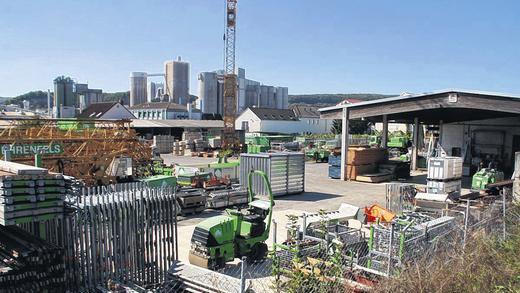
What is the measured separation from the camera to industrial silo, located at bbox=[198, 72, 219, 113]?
363ft

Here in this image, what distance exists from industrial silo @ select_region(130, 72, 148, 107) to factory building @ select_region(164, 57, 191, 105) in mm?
11482

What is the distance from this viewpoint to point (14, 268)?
6180 millimetres

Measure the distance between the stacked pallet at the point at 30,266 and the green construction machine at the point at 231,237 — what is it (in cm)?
334

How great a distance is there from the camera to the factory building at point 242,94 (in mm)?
111500

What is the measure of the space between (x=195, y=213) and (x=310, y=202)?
17.6ft

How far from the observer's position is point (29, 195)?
596 centimetres

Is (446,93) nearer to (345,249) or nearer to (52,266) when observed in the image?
(345,249)

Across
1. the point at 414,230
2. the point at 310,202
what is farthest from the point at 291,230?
the point at 310,202

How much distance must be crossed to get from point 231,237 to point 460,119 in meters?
24.5

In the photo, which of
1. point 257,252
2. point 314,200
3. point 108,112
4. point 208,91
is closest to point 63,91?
point 208,91

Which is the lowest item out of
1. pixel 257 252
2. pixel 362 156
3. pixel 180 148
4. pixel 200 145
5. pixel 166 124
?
pixel 257 252

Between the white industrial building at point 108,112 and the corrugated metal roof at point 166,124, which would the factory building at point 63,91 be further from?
the corrugated metal roof at point 166,124

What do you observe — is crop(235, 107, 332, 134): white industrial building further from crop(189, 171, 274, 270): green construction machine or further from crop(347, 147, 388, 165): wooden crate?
crop(189, 171, 274, 270): green construction machine

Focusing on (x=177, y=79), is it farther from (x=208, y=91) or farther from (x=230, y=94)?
(x=230, y=94)
